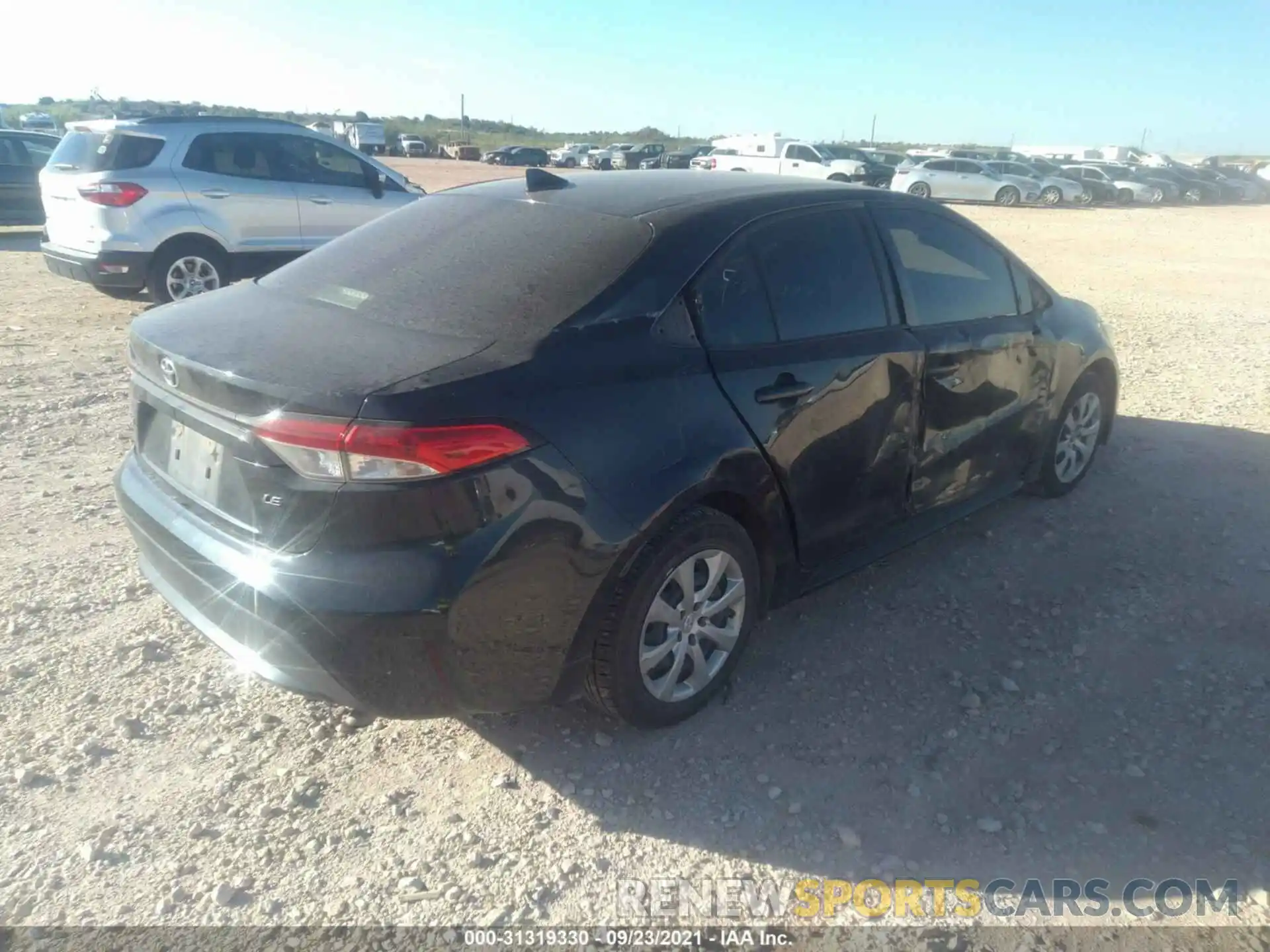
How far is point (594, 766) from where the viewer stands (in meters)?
3.03

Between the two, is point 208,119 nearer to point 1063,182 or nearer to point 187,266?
point 187,266

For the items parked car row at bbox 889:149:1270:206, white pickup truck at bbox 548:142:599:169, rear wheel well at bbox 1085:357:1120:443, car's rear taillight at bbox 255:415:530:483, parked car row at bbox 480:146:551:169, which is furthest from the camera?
parked car row at bbox 480:146:551:169

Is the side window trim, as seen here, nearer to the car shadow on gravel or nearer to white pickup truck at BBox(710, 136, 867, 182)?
the car shadow on gravel

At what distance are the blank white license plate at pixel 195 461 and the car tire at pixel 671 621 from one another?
3.82 feet

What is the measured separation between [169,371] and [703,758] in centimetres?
202

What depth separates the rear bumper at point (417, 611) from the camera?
2.46m

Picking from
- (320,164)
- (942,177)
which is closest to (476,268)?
(320,164)

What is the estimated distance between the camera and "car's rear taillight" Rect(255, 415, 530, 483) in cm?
240

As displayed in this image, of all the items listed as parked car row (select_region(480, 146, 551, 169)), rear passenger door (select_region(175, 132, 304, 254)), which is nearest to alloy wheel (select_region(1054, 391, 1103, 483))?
rear passenger door (select_region(175, 132, 304, 254))

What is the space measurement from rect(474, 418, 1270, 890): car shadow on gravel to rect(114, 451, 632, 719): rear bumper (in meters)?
0.56

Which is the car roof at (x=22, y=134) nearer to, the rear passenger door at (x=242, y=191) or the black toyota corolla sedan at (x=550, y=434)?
the rear passenger door at (x=242, y=191)

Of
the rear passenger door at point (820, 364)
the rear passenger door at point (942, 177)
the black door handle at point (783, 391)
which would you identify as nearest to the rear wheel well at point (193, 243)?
the rear passenger door at point (820, 364)

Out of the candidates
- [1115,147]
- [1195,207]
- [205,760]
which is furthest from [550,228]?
[1115,147]

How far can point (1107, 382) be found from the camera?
534 cm
